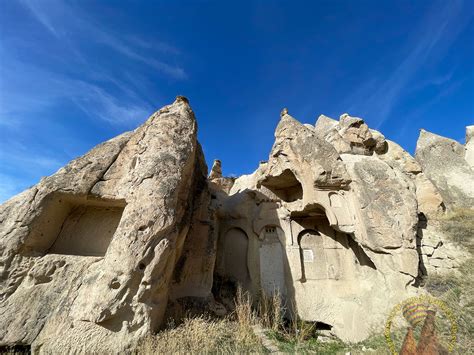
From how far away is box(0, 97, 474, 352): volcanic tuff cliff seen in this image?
3.95m

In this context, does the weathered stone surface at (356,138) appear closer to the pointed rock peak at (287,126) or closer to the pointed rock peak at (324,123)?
the pointed rock peak at (287,126)

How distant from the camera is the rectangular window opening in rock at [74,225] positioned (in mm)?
4895

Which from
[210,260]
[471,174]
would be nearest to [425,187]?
[471,174]

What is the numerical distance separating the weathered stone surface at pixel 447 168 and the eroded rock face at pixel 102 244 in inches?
360

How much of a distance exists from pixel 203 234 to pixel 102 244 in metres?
2.93

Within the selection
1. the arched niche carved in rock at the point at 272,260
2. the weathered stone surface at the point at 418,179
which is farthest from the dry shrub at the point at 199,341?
the weathered stone surface at the point at 418,179

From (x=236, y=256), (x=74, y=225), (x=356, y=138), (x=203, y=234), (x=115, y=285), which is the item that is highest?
(x=356, y=138)

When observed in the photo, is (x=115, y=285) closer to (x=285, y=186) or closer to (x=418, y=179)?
(x=285, y=186)

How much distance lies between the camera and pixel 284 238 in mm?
9117

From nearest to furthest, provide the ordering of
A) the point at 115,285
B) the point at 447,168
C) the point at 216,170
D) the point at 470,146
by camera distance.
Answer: the point at 115,285, the point at 447,168, the point at 470,146, the point at 216,170

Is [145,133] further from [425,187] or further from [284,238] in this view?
[425,187]

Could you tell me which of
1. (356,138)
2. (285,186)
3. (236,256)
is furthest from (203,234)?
(356,138)

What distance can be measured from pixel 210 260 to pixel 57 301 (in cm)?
384

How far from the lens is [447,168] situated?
888 cm
